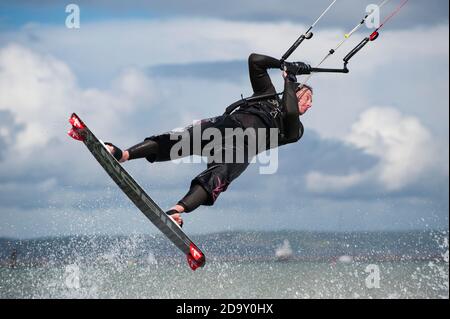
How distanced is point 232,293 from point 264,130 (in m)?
10.7

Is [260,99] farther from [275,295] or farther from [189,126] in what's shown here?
[275,295]

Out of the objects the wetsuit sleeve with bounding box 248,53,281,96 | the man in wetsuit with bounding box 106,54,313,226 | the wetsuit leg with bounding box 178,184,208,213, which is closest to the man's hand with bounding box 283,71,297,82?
the man in wetsuit with bounding box 106,54,313,226

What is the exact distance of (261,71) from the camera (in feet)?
30.4

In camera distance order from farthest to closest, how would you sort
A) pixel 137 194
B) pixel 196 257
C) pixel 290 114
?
pixel 290 114
pixel 137 194
pixel 196 257

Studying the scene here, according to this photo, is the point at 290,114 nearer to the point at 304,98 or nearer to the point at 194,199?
the point at 304,98

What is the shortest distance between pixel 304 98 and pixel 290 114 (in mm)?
437

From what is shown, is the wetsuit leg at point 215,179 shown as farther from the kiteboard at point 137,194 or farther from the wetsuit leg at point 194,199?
the kiteboard at point 137,194

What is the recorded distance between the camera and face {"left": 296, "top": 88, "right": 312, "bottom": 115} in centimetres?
930

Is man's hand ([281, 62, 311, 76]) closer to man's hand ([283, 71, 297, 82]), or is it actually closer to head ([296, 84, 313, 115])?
man's hand ([283, 71, 297, 82])

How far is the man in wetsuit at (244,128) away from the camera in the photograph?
8.73 m

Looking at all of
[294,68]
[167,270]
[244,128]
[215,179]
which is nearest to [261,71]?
[294,68]

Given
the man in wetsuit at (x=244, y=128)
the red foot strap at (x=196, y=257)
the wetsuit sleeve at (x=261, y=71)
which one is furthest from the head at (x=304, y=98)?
the red foot strap at (x=196, y=257)

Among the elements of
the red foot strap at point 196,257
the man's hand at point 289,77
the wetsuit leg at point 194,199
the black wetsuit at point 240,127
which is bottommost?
the red foot strap at point 196,257
